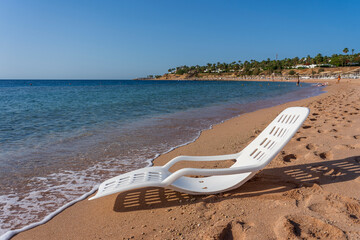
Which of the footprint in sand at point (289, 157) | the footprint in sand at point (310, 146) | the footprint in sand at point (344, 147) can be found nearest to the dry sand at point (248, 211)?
the footprint in sand at point (289, 157)

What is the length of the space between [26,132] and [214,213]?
7.52 m

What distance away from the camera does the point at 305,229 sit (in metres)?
2.25

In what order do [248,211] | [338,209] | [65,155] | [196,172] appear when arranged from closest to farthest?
[338,209]
[248,211]
[196,172]
[65,155]

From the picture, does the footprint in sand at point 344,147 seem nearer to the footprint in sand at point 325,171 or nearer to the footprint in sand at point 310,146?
the footprint in sand at point 310,146

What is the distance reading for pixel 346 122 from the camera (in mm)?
6312

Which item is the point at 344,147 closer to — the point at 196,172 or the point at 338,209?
the point at 338,209

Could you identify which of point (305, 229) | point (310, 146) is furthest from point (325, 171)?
point (305, 229)

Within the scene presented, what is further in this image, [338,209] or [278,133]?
[278,133]

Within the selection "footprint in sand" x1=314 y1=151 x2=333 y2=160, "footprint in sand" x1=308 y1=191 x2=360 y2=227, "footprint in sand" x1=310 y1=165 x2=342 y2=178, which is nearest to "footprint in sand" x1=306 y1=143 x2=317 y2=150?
"footprint in sand" x1=314 y1=151 x2=333 y2=160

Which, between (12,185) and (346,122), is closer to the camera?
(12,185)

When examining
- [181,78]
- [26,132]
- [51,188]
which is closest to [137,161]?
[51,188]

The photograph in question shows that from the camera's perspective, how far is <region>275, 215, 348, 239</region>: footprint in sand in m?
2.15

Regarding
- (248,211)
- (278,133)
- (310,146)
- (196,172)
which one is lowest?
(248,211)

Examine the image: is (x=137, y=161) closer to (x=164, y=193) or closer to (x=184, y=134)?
(x=164, y=193)
